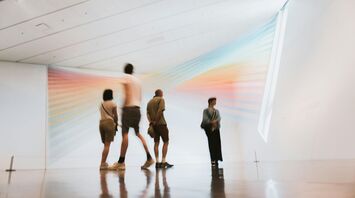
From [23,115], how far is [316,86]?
7.32 m

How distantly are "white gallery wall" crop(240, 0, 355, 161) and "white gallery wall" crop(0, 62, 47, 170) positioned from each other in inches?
243

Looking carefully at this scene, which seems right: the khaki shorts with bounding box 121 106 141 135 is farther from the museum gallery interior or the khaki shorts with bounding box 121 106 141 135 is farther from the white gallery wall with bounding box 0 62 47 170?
the white gallery wall with bounding box 0 62 47 170

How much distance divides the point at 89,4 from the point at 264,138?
571 cm

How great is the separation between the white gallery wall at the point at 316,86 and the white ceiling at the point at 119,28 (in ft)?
4.85

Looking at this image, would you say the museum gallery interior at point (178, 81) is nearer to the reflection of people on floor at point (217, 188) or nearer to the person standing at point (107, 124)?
the person standing at point (107, 124)

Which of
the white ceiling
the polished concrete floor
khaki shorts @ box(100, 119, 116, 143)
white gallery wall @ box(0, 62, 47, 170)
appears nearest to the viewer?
the polished concrete floor

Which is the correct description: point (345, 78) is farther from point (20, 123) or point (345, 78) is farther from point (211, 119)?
point (20, 123)

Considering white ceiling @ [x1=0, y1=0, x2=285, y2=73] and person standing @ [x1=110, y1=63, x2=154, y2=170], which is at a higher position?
white ceiling @ [x1=0, y1=0, x2=285, y2=73]

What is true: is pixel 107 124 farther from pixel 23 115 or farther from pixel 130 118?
pixel 23 115

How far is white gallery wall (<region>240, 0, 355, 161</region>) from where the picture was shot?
550cm

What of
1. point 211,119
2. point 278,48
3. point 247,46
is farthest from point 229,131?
point 211,119

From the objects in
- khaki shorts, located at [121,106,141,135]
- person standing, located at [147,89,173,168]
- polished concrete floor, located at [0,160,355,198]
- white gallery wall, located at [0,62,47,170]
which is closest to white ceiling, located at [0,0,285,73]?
white gallery wall, located at [0,62,47,170]

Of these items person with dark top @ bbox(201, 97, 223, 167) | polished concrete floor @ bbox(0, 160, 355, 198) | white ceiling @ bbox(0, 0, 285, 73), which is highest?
white ceiling @ bbox(0, 0, 285, 73)

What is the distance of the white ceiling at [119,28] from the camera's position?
675 centimetres
